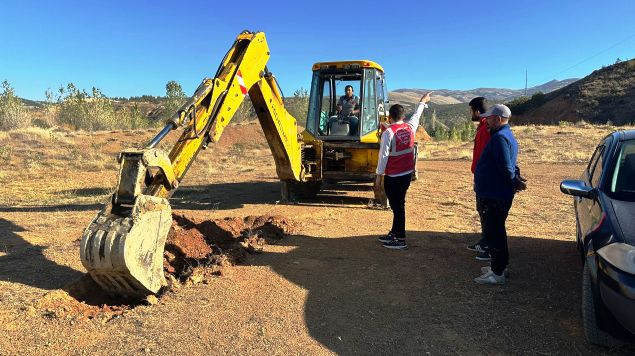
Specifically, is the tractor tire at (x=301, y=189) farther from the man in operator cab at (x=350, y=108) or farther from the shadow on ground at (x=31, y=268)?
the shadow on ground at (x=31, y=268)

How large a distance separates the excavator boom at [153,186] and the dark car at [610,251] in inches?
153

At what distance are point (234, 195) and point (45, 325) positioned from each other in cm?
795

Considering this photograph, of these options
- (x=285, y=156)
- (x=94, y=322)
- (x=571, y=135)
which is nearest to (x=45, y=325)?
(x=94, y=322)

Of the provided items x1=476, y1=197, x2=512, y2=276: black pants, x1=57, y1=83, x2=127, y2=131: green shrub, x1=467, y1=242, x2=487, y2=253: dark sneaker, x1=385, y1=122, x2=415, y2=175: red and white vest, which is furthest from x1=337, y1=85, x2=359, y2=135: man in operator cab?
x1=57, y1=83, x2=127, y2=131: green shrub

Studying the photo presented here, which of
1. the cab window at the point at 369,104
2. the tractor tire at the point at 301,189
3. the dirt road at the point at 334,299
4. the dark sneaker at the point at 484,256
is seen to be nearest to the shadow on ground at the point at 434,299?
the dirt road at the point at 334,299

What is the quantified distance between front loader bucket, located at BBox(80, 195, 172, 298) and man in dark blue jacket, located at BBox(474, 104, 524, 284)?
11.2 feet

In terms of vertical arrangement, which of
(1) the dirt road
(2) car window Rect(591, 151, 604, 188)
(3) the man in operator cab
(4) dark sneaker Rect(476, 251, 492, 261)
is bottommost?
(1) the dirt road

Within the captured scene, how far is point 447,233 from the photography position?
743cm

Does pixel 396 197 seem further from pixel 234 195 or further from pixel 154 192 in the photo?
pixel 234 195

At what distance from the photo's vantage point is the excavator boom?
4.15 metres

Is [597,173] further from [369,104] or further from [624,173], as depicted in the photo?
[369,104]

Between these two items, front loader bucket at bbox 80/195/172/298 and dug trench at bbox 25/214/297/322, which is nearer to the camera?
front loader bucket at bbox 80/195/172/298

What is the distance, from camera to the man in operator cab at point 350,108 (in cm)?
1043

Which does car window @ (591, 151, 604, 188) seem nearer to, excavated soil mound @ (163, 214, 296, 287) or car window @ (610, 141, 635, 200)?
car window @ (610, 141, 635, 200)
